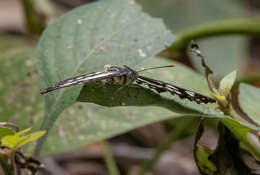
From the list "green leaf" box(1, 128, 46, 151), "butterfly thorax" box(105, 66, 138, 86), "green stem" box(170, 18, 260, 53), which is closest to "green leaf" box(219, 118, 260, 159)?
"butterfly thorax" box(105, 66, 138, 86)

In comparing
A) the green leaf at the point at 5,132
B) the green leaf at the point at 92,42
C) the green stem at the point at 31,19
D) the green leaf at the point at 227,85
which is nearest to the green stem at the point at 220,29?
the green stem at the point at 31,19

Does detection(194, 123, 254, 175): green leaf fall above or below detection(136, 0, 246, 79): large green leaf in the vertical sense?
above

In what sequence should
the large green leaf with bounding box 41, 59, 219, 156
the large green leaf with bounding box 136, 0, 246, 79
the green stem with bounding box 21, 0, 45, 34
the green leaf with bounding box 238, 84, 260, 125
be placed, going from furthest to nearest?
1. the large green leaf with bounding box 136, 0, 246, 79
2. the green stem with bounding box 21, 0, 45, 34
3. the large green leaf with bounding box 41, 59, 219, 156
4. the green leaf with bounding box 238, 84, 260, 125

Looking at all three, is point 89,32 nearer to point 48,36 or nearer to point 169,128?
point 48,36

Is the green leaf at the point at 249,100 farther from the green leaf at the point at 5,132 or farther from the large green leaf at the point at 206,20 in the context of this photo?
the large green leaf at the point at 206,20

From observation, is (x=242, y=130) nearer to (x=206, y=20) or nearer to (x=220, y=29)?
(x=220, y=29)

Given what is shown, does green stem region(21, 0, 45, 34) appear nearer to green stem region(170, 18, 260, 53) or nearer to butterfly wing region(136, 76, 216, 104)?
green stem region(170, 18, 260, 53)
